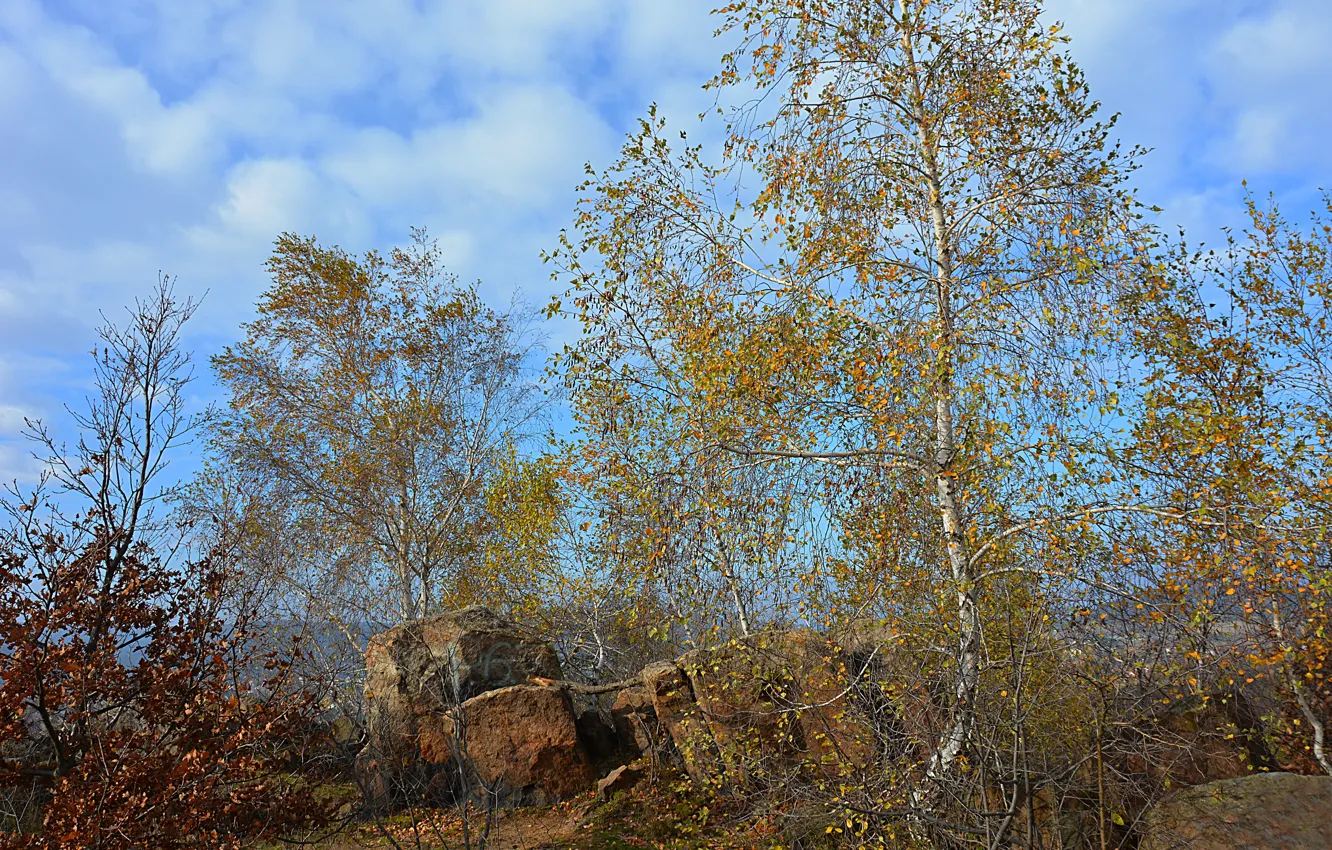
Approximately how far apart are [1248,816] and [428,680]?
907cm

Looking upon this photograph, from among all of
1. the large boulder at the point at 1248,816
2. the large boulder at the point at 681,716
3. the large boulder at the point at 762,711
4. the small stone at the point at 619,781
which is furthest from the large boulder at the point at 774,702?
the large boulder at the point at 1248,816

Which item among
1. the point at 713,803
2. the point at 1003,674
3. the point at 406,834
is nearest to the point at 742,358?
the point at 1003,674

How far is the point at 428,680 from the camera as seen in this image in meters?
11.0

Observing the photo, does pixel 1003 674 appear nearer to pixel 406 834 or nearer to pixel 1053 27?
pixel 1053 27

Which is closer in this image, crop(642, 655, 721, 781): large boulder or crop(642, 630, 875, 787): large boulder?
crop(642, 630, 875, 787): large boulder

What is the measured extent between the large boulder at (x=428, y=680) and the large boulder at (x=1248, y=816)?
764cm

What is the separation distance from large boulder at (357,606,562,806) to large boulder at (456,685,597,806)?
49 centimetres

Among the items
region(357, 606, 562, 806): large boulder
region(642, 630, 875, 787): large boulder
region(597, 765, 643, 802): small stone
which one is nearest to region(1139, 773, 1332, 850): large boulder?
region(642, 630, 875, 787): large boulder

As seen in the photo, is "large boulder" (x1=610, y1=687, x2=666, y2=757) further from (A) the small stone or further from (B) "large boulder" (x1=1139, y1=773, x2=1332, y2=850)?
(B) "large boulder" (x1=1139, y1=773, x2=1332, y2=850)

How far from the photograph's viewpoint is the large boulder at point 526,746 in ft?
32.9

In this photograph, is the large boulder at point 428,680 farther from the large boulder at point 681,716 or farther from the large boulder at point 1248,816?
the large boulder at point 1248,816

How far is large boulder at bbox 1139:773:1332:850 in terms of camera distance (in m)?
5.46

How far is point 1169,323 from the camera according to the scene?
6477mm

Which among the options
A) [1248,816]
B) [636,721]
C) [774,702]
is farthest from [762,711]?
[636,721]
